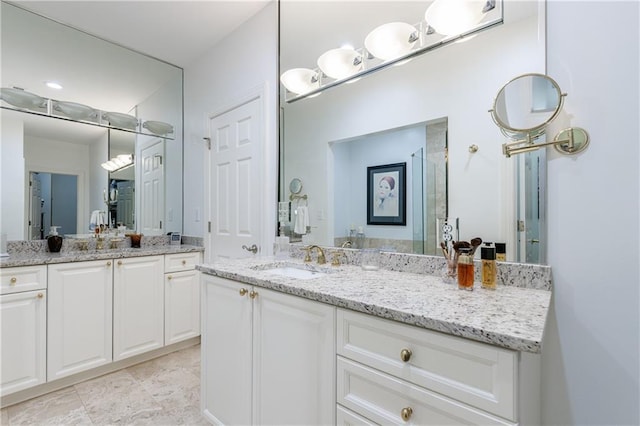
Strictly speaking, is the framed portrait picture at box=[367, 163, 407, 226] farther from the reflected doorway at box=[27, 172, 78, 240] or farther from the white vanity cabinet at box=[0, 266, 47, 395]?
the reflected doorway at box=[27, 172, 78, 240]

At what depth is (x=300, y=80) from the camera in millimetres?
2051

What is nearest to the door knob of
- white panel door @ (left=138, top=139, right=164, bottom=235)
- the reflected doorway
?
white panel door @ (left=138, top=139, right=164, bottom=235)

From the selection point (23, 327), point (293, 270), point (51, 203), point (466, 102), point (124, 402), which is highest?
point (466, 102)

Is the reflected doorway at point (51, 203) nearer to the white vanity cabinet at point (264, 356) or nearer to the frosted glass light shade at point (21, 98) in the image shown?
the frosted glass light shade at point (21, 98)

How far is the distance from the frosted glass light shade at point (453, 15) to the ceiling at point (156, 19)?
4.66 feet

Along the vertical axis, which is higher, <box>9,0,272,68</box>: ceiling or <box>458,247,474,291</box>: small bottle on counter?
<box>9,0,272,68</box>: ceiling

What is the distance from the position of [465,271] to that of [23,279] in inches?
98.3

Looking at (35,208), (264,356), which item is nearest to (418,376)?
(264,356)

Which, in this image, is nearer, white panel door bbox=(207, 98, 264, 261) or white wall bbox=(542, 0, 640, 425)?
white wall bbox=(542, 0, 640, 425)

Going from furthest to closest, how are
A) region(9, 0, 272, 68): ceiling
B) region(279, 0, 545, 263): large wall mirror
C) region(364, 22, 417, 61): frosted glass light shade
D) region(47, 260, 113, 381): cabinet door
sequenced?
region(9, 0, 272, 68): ceiling
region(47, 260, 113, 381): cabinet door
region(364, 22, 417, 61): frosted glass light shade
region(279, 0, 545, 263): large wall mirror

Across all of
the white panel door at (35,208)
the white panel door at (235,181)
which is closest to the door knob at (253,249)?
the white panel door at (235,181)

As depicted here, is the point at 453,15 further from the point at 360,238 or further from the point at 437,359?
the point at 437,359

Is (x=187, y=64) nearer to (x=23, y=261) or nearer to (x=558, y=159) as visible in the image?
(x=23, y=261)

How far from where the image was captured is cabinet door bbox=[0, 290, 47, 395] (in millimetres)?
1780
